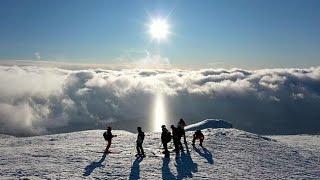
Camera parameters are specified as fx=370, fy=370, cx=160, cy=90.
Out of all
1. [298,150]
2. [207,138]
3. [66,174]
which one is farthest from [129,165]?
[298,150]

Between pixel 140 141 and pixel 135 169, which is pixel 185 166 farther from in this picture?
pixel 140 141

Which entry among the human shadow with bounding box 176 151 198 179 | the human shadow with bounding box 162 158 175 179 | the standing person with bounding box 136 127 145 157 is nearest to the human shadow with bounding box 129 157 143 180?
the standing person with bounding box 136 127 145 157

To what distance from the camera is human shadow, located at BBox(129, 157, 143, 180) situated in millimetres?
23119

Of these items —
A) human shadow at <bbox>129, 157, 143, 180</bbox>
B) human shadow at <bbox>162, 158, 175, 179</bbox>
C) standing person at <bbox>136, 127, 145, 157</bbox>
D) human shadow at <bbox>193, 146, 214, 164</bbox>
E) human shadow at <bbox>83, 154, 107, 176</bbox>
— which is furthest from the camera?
human shadow at <bbox>193, 146, 214, 164</bbox>

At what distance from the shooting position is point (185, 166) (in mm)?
25719

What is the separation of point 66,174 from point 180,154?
9285 mm

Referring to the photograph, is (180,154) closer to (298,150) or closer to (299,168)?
(299,168)

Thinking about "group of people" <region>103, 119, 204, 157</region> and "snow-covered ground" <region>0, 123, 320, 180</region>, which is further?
Answer: "group of people" <region>103, 119, 204, 157</region>

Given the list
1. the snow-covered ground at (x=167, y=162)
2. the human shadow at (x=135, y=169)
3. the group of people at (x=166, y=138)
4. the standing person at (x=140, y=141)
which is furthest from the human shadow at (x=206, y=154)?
the human shadow at (x=135, y=169)

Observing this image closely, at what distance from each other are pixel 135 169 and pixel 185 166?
3.54 meters

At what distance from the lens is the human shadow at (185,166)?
2395 centimetres

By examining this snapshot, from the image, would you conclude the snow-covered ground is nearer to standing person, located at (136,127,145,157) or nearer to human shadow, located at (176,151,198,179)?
human shadow, located at (176,151,198,179)

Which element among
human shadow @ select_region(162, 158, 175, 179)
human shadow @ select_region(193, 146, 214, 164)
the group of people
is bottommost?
human shadow @ select_region(162, 158, 175, 179)

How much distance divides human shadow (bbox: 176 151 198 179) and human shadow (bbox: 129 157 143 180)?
8.57ft
